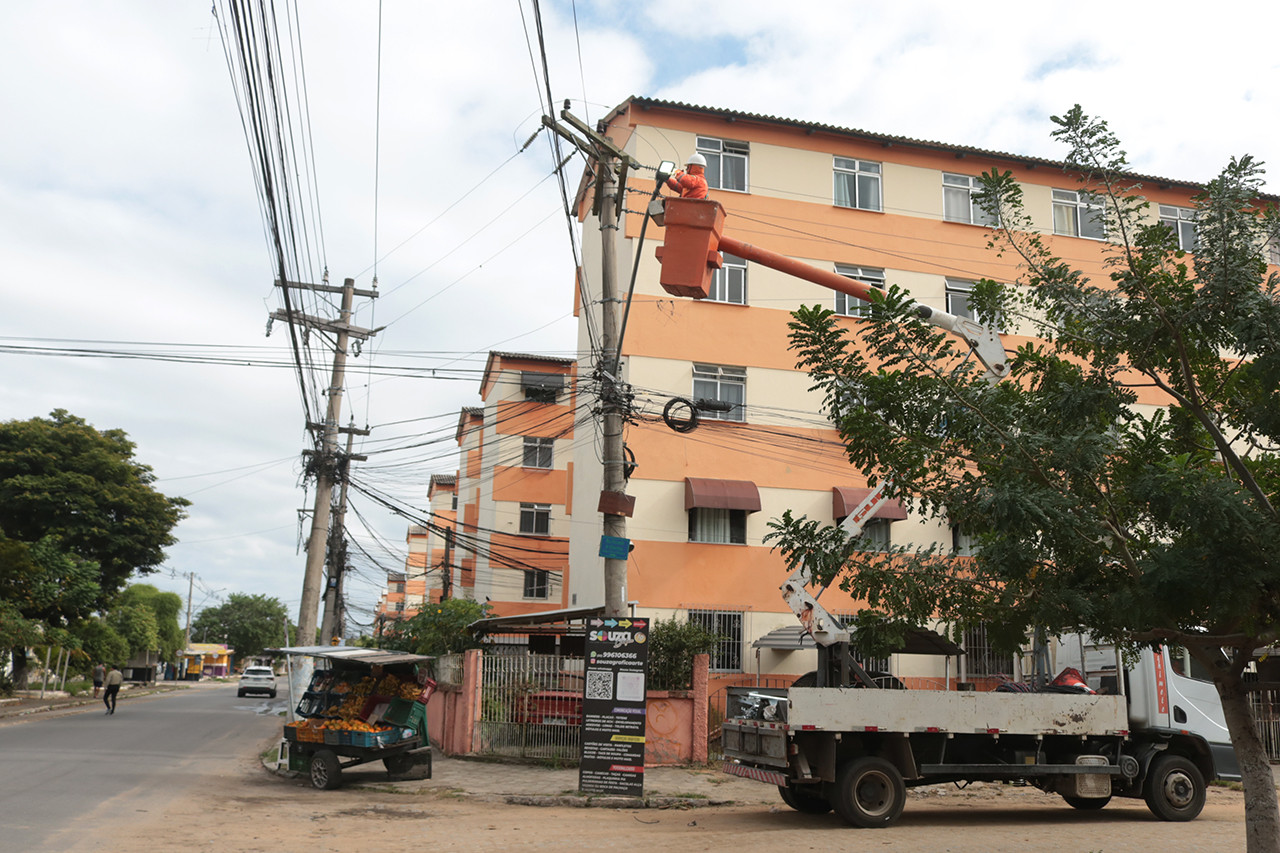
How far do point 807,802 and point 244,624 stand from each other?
115m

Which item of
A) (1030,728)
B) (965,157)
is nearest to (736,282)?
(965,157)

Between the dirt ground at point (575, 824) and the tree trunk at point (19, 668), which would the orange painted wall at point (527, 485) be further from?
the dirt ground at point (575, 824)

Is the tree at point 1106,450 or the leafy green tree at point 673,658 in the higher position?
the tree at point 1106,450

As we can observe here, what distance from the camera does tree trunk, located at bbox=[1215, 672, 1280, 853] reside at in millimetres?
7621

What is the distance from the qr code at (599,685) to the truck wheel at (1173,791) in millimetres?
7107

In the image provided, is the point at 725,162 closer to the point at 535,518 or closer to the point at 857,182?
Answer: the point at 857,182

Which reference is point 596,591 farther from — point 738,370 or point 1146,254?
point 1146,254

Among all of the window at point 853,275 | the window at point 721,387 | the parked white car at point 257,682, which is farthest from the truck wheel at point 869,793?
the parked white car at point 257,682

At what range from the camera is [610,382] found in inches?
608

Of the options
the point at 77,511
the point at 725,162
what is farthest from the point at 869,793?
the point at 77,511

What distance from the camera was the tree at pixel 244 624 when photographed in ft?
372

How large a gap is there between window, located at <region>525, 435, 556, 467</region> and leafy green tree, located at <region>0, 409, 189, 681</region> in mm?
14660

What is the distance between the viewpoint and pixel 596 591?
24422 mm

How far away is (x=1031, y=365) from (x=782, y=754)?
5.49m
